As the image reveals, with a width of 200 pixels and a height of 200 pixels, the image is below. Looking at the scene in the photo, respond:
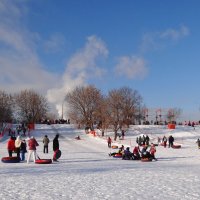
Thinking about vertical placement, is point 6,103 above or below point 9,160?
above

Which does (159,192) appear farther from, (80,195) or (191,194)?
(80,195)

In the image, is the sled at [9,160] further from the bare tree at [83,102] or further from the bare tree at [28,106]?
the bare tree at [28,106]

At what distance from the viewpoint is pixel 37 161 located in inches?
910

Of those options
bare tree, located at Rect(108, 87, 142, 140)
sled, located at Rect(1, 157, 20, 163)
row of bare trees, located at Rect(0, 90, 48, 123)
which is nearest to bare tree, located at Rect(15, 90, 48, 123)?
row of bare trees, located at Rect(0, 90, 48, 123)

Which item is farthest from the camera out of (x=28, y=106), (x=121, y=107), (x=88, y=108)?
(x=28, y=106)

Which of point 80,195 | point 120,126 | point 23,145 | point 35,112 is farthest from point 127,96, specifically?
point 80,195

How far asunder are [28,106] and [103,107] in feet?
131

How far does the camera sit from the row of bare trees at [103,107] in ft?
218

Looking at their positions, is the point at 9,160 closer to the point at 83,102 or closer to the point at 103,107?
the point at 103,107

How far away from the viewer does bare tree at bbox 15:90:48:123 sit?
105000 mm

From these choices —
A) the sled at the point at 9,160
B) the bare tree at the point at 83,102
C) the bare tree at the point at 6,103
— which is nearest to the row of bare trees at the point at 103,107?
the bare tree at the point at 83,102

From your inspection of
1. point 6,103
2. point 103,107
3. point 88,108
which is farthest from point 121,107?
point 6,103

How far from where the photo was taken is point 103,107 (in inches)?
2758

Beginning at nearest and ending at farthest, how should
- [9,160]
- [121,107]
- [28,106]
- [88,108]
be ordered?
[9,160], [121,107], [88,108], [28,106]
